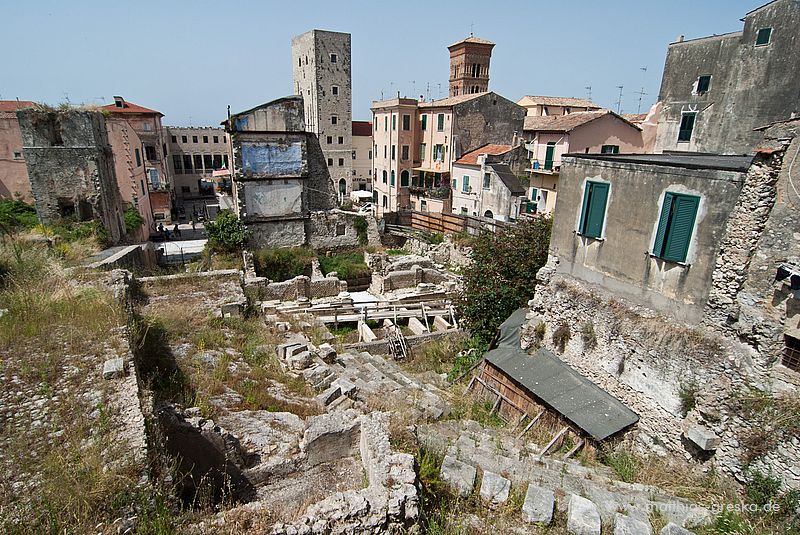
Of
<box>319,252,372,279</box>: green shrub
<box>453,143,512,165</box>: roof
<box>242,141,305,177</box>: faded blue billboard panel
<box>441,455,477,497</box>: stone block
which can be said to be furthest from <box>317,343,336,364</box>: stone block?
<box>453,143,512,165</box>: roof

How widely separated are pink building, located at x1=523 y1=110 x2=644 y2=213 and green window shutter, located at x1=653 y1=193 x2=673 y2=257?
1710 cm

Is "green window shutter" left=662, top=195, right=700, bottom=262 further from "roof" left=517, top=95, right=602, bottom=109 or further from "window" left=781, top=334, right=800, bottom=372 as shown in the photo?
"roof" left=517, top=95, right=602, bottom=109

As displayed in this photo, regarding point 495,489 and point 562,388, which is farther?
point 562,388

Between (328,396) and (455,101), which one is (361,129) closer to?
(455,101)

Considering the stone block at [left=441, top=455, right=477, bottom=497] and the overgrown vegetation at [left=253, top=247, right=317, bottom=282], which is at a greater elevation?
the stone block at [left=441, top=455, right=477, bottom=497]

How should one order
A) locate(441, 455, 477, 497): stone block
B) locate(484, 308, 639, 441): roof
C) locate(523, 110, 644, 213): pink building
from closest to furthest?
locate(441, 455, 477, 497): stone block, locate(484, 308, 639, 441): roof, locate(523, 110, 644, 213): pink building

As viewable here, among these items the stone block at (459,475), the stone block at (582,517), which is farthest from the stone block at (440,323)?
the stone block at (582,517)

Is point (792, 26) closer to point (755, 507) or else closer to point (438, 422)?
point (755, 507)

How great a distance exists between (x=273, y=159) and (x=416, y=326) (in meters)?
12.7

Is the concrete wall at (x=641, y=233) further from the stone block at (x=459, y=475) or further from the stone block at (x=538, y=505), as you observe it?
the stone block at (x=459, y=475)

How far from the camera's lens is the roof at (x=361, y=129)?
55044mm

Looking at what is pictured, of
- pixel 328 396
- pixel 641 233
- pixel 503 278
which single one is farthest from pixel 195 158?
pixel 641 233

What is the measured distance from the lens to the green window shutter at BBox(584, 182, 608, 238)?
389 inches

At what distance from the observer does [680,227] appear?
8250mm
